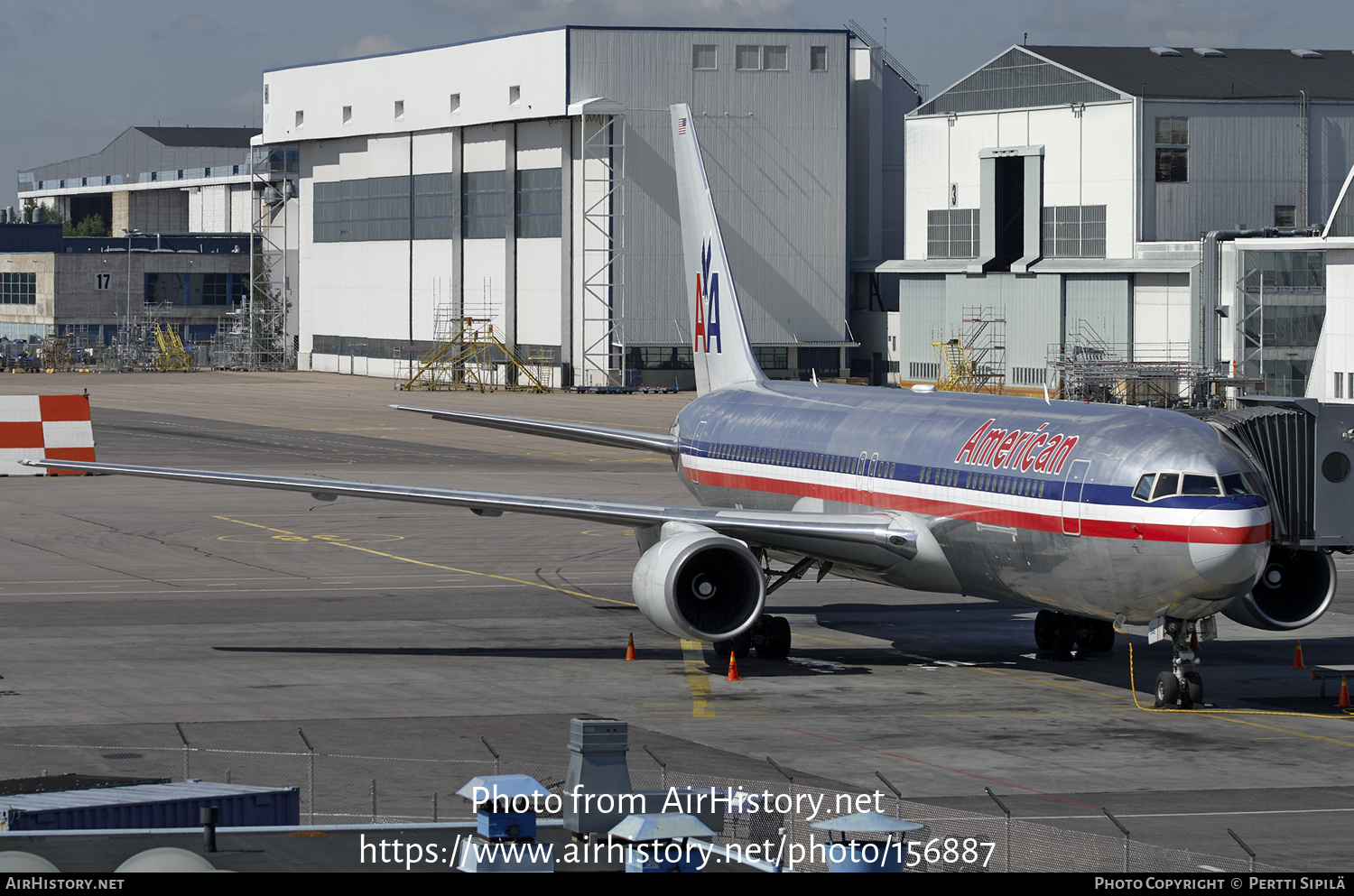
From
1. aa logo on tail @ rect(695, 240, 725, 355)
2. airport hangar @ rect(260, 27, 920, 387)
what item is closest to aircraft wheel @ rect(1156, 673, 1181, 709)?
aa logo on tail @ rect(695, 240, 725, 355)

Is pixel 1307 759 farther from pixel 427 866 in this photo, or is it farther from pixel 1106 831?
pixel 427 866

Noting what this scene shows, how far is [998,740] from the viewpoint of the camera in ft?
89.4

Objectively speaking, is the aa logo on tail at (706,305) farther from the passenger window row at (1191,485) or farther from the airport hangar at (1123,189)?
the airport hangar at (1123,189)

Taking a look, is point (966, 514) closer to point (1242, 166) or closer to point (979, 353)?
point (1242, 166)

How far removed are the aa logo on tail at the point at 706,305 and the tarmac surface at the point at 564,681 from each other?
265 inches

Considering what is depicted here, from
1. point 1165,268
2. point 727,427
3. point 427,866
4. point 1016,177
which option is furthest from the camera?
point 1016,177

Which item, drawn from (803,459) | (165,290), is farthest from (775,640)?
(165,290)

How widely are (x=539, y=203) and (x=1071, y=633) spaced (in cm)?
9916

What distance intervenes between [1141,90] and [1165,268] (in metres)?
11.4

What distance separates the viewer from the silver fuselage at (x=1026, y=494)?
2753cm

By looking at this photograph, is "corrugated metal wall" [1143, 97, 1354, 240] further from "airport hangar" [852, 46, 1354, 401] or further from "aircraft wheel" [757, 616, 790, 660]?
"aircraft wheel" [757, 616, 790, 660]

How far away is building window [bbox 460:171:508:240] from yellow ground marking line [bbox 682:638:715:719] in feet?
326

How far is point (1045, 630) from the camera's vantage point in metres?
35.6
